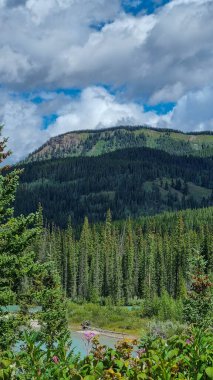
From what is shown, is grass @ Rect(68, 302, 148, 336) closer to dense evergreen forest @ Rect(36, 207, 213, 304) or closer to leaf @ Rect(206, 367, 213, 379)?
dense evergreen forest @ Rect(36, 207, 213, 304)

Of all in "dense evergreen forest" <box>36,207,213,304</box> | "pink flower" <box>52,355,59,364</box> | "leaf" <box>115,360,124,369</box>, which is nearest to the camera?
"leaf" <box>115,360,124,369</box>

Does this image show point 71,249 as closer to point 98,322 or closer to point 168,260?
point 168,260

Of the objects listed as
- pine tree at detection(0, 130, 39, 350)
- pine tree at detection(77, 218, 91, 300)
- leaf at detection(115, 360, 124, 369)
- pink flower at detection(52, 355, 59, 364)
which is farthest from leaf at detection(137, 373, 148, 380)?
pine tree at detection(77, 218, 91, 300)

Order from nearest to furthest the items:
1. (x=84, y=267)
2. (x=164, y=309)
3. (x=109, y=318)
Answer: (x=164, y=309) → (x=109, y=318) → (x=84, y=267)

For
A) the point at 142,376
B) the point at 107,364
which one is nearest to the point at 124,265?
the point at 107,364

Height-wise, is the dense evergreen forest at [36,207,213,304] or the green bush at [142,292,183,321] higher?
the dense evergreen forest at [36,207,213,304]

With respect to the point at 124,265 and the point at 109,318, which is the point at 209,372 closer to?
the point at 109,318

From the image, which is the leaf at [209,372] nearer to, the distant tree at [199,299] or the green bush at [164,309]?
the distant tree at [199,299]

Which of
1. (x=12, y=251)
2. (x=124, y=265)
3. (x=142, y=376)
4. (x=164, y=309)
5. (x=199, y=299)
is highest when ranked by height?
(x=12, y=251)

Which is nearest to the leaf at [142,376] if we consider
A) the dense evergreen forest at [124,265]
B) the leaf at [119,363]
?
the leaf at [119,363]

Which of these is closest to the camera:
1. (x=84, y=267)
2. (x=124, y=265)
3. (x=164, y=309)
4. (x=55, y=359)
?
(x=55, y=359)

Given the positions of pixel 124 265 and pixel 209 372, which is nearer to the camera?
pixel 209 372

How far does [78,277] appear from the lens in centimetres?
14675

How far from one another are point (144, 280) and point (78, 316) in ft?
99.1
